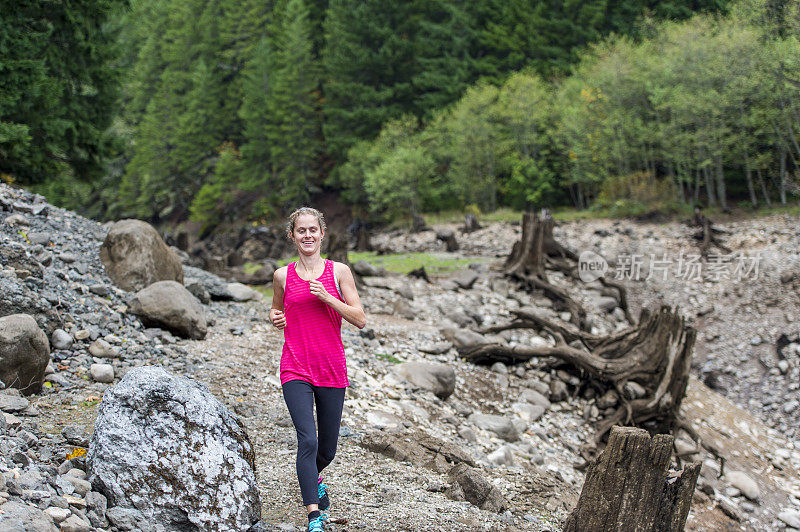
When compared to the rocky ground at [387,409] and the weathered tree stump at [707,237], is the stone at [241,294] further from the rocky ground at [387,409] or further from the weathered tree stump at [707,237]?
the weathered tree stump at [707,237]

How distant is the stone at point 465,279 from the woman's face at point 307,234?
12625 mm

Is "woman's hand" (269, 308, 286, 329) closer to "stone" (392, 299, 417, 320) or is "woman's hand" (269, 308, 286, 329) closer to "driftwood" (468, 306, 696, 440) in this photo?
"driftwood" (468, 306, 696, 440)

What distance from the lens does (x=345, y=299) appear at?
377cm

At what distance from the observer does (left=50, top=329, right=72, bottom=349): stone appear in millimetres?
6285

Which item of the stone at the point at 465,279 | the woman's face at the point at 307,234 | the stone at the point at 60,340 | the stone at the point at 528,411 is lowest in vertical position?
the stone at the point at 528,411

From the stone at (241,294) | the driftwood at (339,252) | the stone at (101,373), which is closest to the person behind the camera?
the stone at (101,373)

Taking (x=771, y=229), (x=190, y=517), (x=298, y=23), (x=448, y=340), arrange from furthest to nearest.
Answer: (x=298, y=23) < (x=771, y=229) < (x=448, y=340) < (x=190, y=517)

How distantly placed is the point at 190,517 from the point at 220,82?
222 ft

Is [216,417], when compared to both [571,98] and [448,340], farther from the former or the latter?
[571,98]

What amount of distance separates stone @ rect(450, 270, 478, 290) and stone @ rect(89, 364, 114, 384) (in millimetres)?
11115

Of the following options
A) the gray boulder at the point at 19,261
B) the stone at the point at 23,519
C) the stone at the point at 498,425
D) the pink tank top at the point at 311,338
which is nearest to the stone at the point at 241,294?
the gray boulder at the point at 19,261

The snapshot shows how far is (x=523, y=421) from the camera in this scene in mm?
8625

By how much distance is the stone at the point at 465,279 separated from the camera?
53.1 feet

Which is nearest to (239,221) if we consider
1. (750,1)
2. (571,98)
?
(571,98)
